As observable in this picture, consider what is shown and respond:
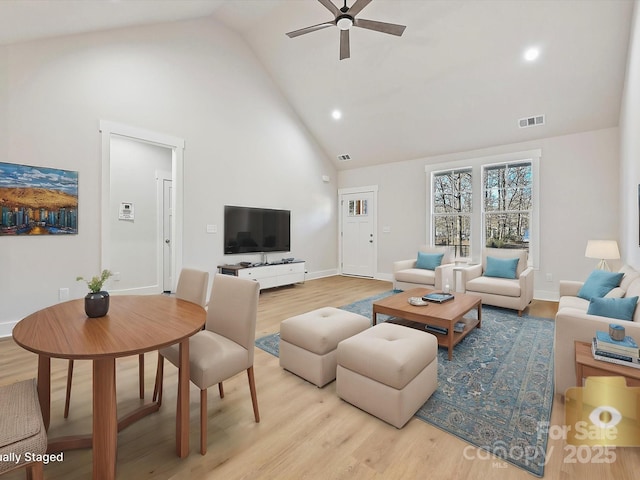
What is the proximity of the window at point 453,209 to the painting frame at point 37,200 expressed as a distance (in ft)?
19.5

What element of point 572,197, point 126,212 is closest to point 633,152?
point 572,197

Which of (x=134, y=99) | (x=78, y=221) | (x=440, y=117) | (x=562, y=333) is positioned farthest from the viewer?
(x=440, y=117)

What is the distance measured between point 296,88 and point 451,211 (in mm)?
3923

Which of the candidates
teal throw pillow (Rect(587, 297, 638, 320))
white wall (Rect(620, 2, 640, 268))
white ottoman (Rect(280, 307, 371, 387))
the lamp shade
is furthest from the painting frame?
the lamp shade

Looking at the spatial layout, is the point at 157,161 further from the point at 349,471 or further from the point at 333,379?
the point at 349,471

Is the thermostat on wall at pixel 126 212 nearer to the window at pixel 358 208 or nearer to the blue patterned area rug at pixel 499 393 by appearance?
the blue patterned area rug at pixel 499 393

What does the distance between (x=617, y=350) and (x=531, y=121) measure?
4.32 m

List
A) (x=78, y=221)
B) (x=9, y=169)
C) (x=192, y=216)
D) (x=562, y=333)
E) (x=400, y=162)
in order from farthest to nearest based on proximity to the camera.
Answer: (x=400, y=162) → (x=192, y=216) → (x=78, y=221) → (x=9, y=169) → (x=562, y=333)

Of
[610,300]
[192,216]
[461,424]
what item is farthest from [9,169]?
[610,300]

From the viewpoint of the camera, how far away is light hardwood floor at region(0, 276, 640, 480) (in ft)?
4.79

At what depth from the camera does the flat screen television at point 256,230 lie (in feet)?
17.2

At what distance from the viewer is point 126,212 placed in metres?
5.28

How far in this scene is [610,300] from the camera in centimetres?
219

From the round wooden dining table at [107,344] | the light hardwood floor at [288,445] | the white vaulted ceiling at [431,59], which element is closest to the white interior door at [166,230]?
the white vaulted ceiling at [431,59]
